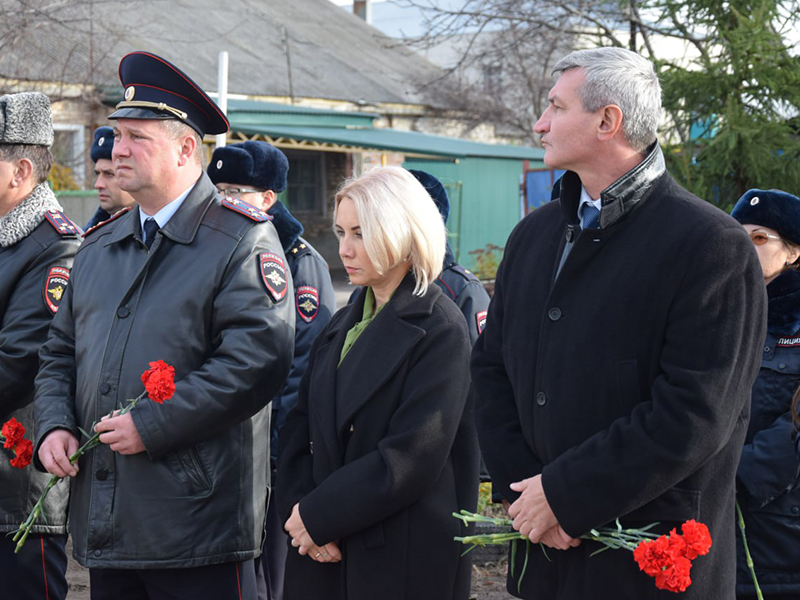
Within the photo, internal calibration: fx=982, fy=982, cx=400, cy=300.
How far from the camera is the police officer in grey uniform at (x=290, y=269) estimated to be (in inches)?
163

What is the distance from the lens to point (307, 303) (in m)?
4.16

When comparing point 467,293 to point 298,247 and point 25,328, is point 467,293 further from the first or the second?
point 25,328

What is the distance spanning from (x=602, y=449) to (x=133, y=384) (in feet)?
4.82

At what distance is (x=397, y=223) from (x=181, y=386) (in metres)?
0.81

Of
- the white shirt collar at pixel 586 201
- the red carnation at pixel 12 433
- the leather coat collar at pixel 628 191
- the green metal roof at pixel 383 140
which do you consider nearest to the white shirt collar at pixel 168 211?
the red carnation at pixel 12 433

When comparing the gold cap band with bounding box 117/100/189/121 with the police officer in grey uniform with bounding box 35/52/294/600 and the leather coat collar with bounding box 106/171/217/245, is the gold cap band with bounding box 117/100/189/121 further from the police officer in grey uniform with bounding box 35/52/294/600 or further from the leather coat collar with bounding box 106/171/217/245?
the leather coat collar with bounding box 106/171/217/245

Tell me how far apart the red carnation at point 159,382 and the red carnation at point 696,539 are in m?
1.45

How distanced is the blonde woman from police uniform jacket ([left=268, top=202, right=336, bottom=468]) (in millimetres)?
996

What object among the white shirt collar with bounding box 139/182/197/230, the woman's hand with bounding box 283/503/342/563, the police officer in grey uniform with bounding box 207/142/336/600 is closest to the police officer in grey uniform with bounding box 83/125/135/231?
the police officer in grey uniform with bounding box 207/142/336/600

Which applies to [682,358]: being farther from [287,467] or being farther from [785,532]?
[287,467]

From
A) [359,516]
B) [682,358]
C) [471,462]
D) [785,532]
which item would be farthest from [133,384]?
[785,532]

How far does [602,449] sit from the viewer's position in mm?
2293

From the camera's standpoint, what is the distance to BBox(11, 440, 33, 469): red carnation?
129 inches

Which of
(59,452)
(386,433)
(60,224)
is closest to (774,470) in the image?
(386,433)
